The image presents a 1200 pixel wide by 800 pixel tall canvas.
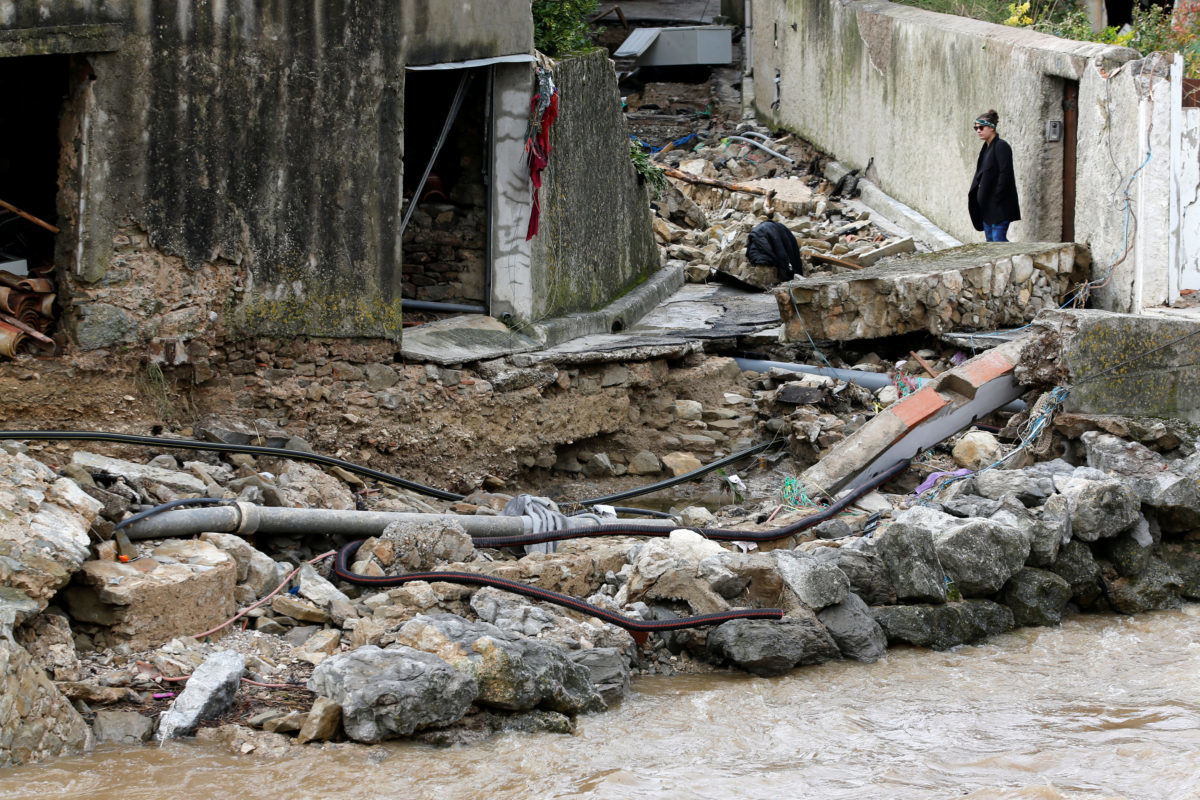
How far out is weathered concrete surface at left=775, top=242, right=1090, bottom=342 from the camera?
1005cm

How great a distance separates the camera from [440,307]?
369 inches

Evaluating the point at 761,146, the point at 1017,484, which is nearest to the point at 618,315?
the point at 1017,484

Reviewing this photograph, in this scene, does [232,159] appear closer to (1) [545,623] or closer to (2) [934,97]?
(1) [545,623]

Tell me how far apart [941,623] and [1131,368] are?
9.99ft

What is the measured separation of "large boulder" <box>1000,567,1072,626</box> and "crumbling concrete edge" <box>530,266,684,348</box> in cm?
400

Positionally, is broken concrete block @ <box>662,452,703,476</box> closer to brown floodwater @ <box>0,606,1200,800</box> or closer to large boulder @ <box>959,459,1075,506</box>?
large boulder @ <box>959,459,1075,506</box>

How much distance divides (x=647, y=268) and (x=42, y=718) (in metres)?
9.66

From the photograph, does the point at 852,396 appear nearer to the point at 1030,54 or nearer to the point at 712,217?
the point at 1030,54

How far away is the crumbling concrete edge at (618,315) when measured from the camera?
9.53 metres

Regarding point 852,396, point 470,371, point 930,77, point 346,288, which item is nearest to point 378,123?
point 346,288

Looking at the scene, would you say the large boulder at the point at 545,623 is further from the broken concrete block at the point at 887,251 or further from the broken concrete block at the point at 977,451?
the broken concrete block at the point at 887,251

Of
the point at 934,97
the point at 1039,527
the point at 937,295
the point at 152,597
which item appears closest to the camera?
the point at 152,597

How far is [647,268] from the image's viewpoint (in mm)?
13359

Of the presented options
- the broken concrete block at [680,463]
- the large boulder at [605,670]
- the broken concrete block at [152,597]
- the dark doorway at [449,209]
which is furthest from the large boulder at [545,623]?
the dark doorway at [449,209]
